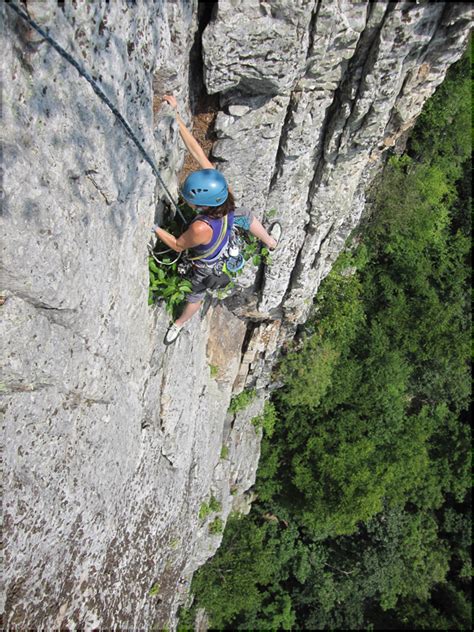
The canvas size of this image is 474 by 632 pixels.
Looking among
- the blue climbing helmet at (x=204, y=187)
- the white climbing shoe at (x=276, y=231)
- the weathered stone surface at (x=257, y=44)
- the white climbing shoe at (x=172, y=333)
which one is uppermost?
the weathered stone surface at (x=257, y=44)

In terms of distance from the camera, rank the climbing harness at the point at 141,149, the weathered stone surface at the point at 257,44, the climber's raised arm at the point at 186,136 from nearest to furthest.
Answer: the climbing harness at the point at 141,149
the weathered stone surface at the point at 257,44
the climber's raised arm at the point at 186,136

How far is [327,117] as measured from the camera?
5.42m

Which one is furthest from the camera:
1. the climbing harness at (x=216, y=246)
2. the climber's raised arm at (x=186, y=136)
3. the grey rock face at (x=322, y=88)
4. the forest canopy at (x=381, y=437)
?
the forest canopy at (x=381, y=437)

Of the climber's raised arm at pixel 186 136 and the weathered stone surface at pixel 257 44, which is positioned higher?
the weathered stone surface at pixel 257 44

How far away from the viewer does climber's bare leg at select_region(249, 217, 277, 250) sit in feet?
19.2

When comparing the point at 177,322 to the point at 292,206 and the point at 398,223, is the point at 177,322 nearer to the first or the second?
the point at 292,206

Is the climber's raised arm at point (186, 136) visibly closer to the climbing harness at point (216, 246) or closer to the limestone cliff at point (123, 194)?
the limestone cliff at point (123, 194)

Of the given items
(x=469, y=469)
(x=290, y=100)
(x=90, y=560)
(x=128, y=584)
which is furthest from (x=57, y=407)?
(x=469, y=469)

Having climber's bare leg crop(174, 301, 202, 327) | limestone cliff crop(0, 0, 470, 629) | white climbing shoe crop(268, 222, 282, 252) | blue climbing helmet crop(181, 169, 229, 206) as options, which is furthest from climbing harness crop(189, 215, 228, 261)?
white climbing shoe crop(268, 222, 282, 252)

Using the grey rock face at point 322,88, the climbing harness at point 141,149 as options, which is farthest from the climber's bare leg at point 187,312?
the grey rock face at point 322,88

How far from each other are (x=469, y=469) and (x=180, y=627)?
9.87m

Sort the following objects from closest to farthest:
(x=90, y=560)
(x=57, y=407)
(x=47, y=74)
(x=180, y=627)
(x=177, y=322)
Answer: (x=47, y=74)
(x=57, y=407)
(x=90, y=560)
(x=177, y=322)
(x=180, y=627)

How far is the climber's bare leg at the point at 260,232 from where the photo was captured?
585 centimetres

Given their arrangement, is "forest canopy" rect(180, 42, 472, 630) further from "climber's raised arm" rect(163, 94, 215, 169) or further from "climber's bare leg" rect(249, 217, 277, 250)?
"climber's raised arm" rect(163, 94, 215, 169)
